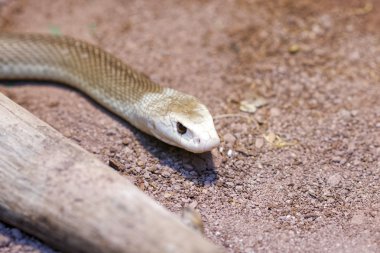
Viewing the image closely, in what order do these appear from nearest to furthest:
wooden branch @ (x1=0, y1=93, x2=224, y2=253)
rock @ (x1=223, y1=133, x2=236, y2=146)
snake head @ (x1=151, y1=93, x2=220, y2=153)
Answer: wooden branch @ (x1=0, y1=93, x2=224, y2=253) → snake head @ (x1=151, y1=93, x2=220, y2=153) → rock @ (x1=223, y1=133, x2=236, y2=146)

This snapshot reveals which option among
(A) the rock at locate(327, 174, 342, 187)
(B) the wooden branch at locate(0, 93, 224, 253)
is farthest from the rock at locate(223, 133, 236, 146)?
(B) the wooden branch at locate(0, 93, 224, 253)

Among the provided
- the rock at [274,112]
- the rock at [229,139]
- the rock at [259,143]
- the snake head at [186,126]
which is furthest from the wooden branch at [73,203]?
the rock at [274,112]

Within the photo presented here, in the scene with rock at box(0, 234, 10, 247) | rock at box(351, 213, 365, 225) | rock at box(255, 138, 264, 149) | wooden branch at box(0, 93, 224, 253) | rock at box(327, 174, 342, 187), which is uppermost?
wooden branch at box(0, 93, 224, 253)

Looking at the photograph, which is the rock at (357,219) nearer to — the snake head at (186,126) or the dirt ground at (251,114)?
the dirt ground at (251,114)

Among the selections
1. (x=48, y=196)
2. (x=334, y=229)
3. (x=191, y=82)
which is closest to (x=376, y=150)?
(x=334, y=229)

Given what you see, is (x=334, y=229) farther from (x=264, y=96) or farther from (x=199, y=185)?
(x=264, y=96)

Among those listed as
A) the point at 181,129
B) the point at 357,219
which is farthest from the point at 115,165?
the point at 357,219

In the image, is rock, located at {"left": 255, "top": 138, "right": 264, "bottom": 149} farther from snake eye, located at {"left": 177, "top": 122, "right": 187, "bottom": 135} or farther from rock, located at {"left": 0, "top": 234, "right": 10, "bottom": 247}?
rock, located at {"left": 0, "top": 234, "right": 10, "bottom": 247}
